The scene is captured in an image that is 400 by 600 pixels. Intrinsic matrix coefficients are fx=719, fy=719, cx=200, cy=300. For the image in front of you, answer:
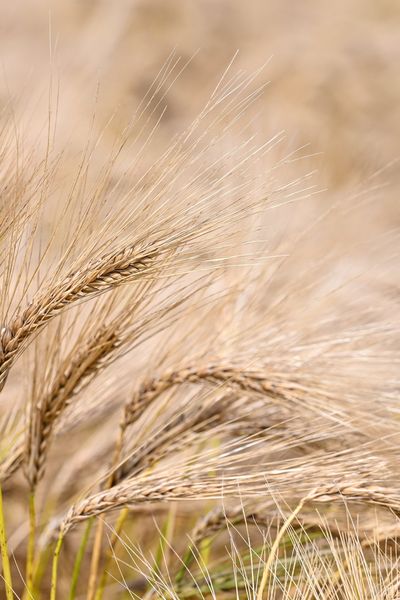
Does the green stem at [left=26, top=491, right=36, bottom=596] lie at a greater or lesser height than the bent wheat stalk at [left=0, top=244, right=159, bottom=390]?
lesser

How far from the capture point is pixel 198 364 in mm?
765

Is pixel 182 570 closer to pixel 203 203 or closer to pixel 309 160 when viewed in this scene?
pixel 203 203

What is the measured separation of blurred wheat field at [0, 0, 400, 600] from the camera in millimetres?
609

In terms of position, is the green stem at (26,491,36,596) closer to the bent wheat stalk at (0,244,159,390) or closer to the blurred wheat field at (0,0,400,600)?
the blurred wheat field at (0,0,400,600)

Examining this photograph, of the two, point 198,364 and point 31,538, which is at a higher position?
point 198,364

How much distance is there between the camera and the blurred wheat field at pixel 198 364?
0.61 metres

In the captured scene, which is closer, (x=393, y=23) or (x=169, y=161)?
(x=169, y=161)

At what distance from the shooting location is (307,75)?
1.68m

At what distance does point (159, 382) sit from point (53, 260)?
0.20 meters

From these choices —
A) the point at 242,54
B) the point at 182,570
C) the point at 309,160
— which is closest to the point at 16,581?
the point at 182,570

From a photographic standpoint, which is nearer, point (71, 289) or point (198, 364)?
point (71, 289)

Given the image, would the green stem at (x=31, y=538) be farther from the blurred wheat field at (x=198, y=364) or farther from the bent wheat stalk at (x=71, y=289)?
the bent wheat stalk at (x=71, y=289)

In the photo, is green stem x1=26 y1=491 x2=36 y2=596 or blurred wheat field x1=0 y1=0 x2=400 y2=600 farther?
green stem x1=26 y1=491 x2=36 y2=596

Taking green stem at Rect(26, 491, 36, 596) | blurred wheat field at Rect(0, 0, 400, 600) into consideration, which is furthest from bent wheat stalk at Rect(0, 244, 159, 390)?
green stem at Rect(26, 491, 36, 596)
